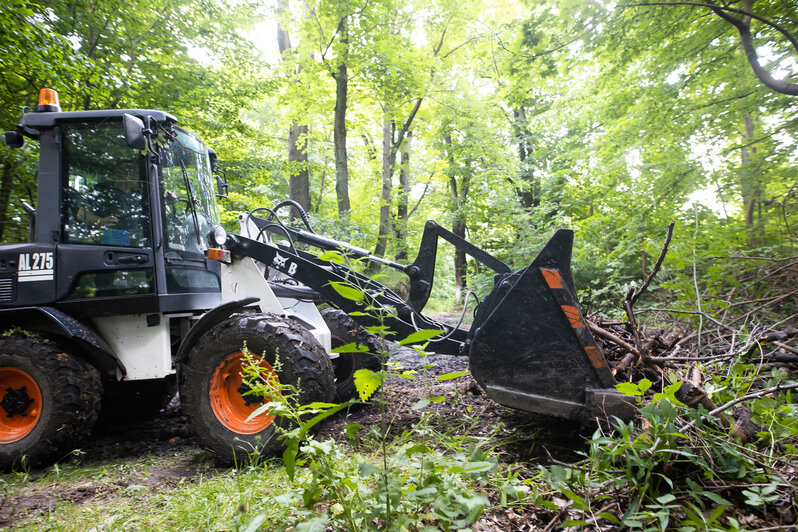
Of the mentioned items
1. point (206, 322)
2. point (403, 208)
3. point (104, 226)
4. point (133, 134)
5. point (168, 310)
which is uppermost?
point (403, 208)

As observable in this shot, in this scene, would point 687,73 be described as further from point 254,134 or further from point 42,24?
point 42,24

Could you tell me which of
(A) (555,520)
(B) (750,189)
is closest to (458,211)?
(B) (750,189)

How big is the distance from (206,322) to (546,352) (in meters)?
2.50

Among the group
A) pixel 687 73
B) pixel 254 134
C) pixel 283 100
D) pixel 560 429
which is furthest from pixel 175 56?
pixel 560 429

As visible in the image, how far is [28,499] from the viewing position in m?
2.54

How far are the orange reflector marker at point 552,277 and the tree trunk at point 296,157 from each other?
849 cm

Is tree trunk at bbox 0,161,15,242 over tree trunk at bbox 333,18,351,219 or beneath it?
beneath

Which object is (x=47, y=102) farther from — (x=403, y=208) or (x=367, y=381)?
(x=403, y=208)

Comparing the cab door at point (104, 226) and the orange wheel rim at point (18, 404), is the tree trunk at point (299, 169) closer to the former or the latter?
the cab door at point (104, 226)

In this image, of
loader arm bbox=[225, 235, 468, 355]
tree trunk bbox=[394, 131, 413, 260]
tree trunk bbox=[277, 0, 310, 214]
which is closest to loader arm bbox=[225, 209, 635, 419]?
loader arm bbox=[225, 235, 468, 355]

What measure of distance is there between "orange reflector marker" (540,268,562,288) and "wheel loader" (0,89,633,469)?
10 mm

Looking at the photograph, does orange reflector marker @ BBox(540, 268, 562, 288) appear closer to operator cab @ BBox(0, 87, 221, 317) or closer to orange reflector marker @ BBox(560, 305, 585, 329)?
orange reflector marker @ BBox(560, 305, 585, 329)

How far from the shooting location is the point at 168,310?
352cm

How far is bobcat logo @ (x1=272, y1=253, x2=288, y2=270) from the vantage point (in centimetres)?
343
